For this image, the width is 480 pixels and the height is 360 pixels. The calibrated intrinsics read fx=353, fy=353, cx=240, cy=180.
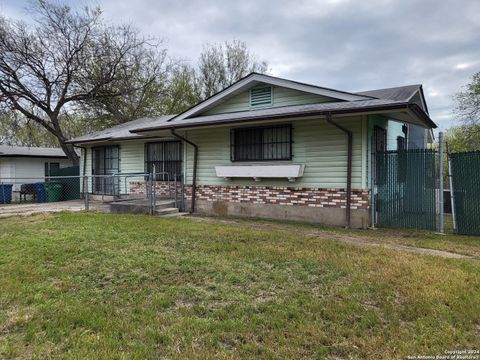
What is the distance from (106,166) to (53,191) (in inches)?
130

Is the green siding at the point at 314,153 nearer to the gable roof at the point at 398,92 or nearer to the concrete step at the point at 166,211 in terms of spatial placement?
the concrete step at the point at 166,211

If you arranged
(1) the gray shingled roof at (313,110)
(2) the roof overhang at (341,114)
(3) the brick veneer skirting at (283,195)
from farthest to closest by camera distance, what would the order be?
(3) the brick veneer skirting at (283,195)
(1) the gray shingled roof at (313,110)
(2) the roof overhang at (341,114)

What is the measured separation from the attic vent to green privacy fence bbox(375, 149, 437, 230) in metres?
3.31

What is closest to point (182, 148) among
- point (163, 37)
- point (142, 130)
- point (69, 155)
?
point (142, 130)

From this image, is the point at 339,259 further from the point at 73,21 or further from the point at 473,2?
the point at 73,21

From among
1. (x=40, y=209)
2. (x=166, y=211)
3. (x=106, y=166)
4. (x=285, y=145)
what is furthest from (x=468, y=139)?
(x=40, y=209)

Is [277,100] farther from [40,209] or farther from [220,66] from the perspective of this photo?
[220,66]

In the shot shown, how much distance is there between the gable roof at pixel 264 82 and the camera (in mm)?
8320

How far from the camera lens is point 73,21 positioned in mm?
17219

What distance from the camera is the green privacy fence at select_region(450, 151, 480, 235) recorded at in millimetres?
7152

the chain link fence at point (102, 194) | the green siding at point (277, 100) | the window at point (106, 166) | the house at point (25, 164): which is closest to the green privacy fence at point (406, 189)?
the green siding at point (277, 100)

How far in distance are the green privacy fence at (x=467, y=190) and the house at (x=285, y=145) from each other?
1236 mm

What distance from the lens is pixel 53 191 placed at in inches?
609

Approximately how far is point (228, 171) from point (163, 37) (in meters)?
14.3
